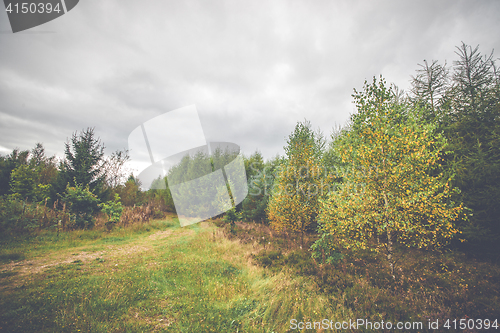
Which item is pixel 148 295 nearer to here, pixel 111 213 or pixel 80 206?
pixel 80 206

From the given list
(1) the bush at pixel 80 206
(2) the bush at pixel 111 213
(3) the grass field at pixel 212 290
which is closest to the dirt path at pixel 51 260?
(3) the grass field at pixel 212 290

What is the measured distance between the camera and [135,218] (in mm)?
16172

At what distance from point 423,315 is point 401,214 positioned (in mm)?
2644

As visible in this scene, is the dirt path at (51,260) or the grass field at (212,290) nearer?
the grass field at (212,290)

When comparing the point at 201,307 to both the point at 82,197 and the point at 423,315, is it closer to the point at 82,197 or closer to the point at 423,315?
the point at 423,315

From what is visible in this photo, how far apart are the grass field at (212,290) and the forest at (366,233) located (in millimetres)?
46

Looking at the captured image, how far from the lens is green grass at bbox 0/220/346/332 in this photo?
382 centimetres

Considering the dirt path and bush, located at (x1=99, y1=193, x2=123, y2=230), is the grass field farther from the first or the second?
bush, located at (x1=99, y1=193, x2=123, y2=230)

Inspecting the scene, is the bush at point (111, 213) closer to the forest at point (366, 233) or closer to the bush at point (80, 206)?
the forest at point (366, 233)

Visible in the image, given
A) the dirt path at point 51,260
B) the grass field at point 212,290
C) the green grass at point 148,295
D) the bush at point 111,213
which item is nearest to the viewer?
the green grass at point 148,295

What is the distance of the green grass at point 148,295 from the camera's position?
3.82 m

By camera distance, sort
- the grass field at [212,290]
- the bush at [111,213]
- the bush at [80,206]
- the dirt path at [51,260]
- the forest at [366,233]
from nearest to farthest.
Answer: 1. the grass field at [212,290]
2. the forest at [366,233]
3. the dirt path at [51,260]
4. the bush at [80,206]
5. the bush at [111,213]

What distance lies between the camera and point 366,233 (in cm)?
683

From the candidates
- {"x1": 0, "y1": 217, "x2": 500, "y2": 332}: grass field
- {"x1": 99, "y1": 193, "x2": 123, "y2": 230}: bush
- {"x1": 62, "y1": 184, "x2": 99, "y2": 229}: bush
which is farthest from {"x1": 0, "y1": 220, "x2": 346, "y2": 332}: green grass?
{"x1": 99, "y1": 193, "x2": 123, "y2": 230}: bush
